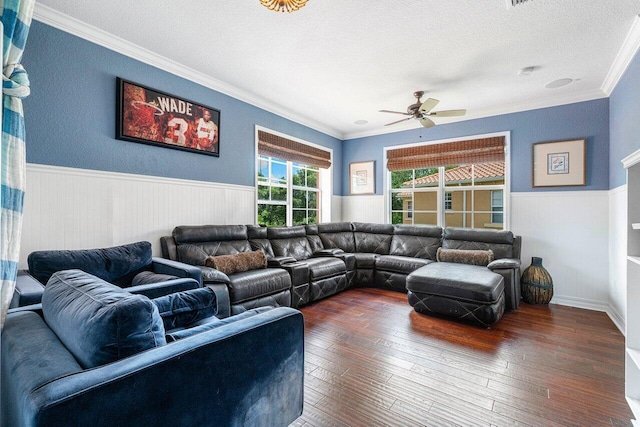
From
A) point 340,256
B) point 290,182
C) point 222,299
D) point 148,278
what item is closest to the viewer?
point 148,278

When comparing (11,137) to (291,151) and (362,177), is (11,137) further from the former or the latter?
(362,177)

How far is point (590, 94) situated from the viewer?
3707 millimetres

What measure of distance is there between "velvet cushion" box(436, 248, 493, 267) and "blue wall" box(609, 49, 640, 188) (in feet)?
5.12

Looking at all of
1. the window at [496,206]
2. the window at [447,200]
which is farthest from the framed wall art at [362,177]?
the window at [496,206]

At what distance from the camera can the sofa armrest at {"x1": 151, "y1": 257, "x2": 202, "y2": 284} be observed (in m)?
2.37

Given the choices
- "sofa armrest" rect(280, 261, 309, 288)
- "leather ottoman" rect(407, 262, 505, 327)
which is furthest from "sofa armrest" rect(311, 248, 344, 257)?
"leather ottoman" rect(407, 262, 505, 327)

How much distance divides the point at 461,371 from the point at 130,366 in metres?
2.19

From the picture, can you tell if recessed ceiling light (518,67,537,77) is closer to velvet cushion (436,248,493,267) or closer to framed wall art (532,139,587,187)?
framed wall art (532,139,587,187)

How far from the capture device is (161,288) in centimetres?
186

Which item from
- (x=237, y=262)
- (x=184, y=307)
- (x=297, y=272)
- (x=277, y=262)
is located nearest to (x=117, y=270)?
(x=237, y=262)

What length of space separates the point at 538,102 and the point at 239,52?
13.3 feet

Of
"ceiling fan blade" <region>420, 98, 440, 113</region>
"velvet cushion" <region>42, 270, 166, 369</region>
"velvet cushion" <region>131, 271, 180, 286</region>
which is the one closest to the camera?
"velvet cushion" <region>42, 270, 166, 369</region>

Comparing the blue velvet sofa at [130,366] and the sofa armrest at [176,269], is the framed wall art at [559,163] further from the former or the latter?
the sofa armrest at [176,269]

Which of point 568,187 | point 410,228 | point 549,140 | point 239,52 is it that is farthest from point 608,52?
point 239,52
